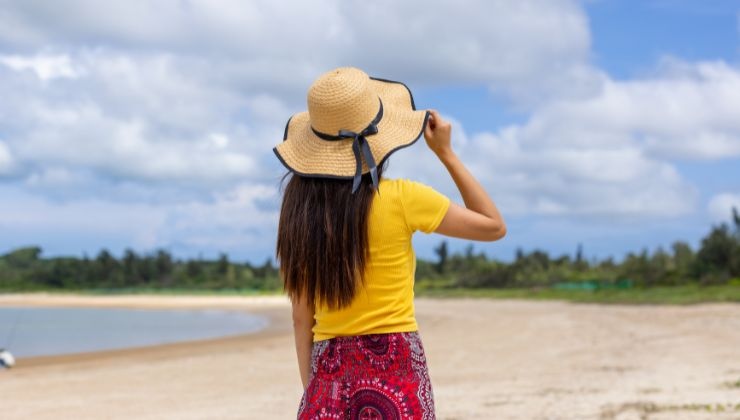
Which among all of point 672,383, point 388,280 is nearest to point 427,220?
point 388,280

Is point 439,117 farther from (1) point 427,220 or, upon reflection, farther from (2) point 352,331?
(2) point 352,331

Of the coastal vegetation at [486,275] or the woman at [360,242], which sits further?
the coastal vegetation at [486,275]

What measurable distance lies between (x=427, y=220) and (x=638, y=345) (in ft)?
37.4

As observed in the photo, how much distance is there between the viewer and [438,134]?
7.42ft

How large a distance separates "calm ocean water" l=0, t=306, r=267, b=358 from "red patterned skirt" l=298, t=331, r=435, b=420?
1717 centimetres

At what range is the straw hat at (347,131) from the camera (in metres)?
2.15

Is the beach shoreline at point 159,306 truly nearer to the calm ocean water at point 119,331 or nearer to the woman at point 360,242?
the calm ocean water at point 119,331

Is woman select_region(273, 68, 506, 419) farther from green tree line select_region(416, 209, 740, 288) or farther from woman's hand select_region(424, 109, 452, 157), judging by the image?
green tree line select_region(416, 209, 740, 288)

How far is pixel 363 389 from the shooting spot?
214 centimetres

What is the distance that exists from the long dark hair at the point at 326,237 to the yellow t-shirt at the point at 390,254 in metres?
0.03

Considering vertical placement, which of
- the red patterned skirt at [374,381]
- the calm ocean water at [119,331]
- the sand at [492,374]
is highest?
the red patterned skirt at [374,381]

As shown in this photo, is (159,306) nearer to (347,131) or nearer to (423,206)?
(347,131)

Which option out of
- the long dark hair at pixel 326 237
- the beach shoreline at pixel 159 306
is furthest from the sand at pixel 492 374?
the long dark hair at pixel 326 237

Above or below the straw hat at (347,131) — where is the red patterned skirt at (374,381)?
below
